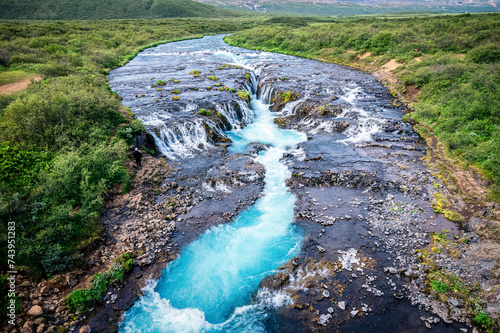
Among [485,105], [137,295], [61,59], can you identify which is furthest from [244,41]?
[137,295]

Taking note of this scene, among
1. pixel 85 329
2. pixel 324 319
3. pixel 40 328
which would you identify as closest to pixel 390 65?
pixel 324 319

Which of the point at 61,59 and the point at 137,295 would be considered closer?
the point at 137,295

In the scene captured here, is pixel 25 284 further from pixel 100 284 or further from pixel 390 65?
pixel 390 65

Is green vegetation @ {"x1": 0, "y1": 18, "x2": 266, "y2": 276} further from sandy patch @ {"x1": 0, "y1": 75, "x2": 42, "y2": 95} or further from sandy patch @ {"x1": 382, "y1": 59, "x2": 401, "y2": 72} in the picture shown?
sandy patch @ {"x1": 382, "y1": 59, "x2": 401, "y2": 72}

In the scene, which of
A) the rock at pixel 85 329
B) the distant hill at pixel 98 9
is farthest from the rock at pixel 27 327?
the distant hill at pixel 98 9

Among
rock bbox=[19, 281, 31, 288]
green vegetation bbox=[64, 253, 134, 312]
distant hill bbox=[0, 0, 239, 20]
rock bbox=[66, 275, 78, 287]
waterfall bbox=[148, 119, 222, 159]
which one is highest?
distant hill bbox=[0, 0, 239, 20]

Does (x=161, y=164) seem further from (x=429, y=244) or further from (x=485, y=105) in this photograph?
(x=485, y=105)

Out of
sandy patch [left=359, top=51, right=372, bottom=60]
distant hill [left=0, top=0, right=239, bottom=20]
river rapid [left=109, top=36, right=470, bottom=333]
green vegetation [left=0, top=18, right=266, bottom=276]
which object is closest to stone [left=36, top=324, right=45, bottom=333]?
green vegetation [left=0, top=18, right=266, bottom=276]
